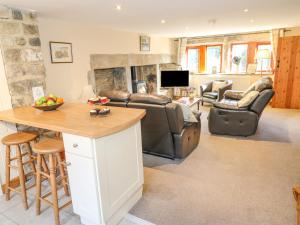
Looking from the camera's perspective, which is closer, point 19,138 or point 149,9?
point 19,138

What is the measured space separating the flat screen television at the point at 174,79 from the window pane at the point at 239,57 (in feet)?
6.50

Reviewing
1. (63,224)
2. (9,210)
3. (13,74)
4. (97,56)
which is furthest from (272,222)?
(97,56)

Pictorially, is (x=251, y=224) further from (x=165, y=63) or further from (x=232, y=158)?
(x=165, y=63)

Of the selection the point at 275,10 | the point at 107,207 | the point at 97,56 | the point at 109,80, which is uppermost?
the point at 275,10

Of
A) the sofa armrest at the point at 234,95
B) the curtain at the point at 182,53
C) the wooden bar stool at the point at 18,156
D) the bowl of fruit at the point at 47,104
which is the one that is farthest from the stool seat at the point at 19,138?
the curtain at the point at 182,53

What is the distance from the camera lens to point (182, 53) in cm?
726

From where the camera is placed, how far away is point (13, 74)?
2479mm

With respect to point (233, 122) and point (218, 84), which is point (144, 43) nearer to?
point (218, 84)

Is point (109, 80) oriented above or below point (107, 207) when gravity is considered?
above

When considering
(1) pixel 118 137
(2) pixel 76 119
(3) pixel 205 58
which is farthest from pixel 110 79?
(3) pixel 205 58

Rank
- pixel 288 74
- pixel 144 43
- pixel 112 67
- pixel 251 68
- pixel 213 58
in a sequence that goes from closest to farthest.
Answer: pixel 112 67
pixel 288 74
pixel 144 43
pixel 251 68
pixel 213 58

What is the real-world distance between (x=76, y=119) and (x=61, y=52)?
1969 mm

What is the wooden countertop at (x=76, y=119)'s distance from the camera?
1645 millimetres

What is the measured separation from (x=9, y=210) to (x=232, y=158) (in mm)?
2835
